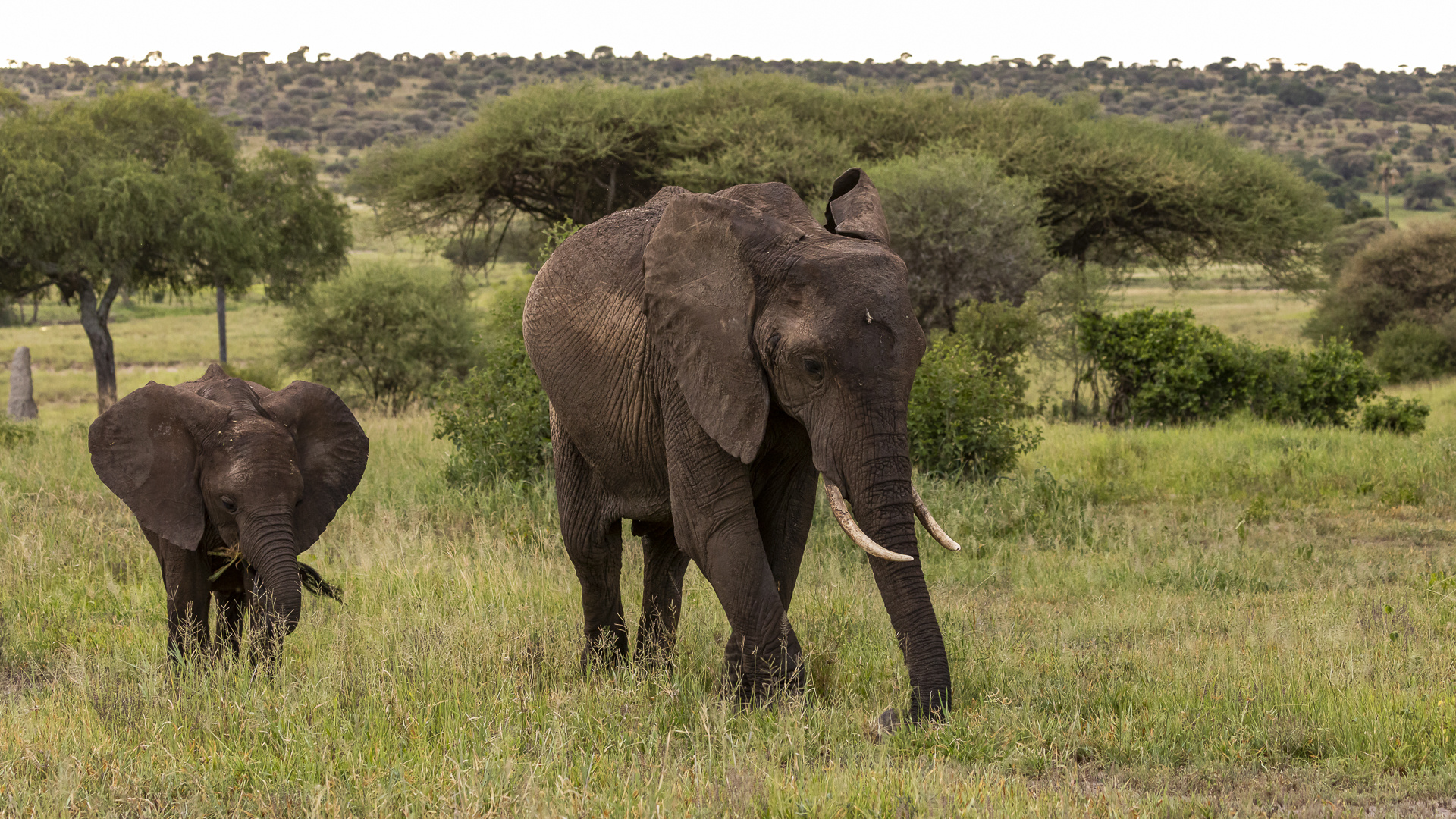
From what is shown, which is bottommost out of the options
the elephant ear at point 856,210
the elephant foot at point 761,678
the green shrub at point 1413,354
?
the green shrub at point 1413,354

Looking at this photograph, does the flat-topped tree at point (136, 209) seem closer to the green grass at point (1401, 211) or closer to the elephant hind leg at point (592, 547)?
the elephant hind leg at point (592, 547)

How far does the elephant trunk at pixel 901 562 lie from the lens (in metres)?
4.39

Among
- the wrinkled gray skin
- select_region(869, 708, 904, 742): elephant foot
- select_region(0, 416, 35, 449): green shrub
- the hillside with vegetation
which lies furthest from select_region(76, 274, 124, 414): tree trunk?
A: the hillside with vegetation

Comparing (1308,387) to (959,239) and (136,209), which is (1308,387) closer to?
(959,239)

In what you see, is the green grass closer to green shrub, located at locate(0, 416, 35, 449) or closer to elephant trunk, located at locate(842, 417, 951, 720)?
green shrub, located at locate(0, 416, 35, 449)

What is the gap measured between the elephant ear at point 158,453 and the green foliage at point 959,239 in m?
15.8

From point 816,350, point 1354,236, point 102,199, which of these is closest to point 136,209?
point 102,199

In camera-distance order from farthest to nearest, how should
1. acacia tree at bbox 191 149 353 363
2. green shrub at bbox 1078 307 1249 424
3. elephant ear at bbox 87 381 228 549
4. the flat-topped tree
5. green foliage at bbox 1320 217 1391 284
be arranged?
green foliage at bbox 1320 217 1391 284 → acacia tree at bbox 191 149 353 363 → the flat-topped tree → green shrub at bbox 1078 307 1249 424 → elephant ear at bbox 87 381 228 549

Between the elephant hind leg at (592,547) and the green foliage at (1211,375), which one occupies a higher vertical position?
the elephant hind leg at (592,547)

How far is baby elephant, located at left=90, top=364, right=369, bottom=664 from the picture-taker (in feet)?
18.3

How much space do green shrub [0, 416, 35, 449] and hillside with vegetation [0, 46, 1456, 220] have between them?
77571 millimetres

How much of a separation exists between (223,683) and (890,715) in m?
2.84

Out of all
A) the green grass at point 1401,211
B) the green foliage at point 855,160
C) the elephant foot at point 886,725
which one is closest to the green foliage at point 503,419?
the elephant foot at point 886,725

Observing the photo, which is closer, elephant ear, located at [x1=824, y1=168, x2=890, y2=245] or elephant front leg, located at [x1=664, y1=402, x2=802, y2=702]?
elephant front leg, located at [x1=664, y1=402, x2=802, y2=702]
